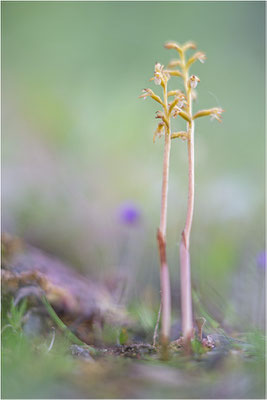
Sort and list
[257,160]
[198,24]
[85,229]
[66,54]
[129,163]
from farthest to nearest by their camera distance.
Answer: [198,24] < [66,54] < [257,160] < [129,163] < [85,229]

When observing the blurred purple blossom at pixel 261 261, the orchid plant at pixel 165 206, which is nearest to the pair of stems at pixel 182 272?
the orchid plant at pixel 165 206

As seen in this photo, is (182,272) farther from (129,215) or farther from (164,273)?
(129,215)

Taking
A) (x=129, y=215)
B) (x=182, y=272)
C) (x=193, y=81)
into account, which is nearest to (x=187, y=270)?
(x=182, y=272)

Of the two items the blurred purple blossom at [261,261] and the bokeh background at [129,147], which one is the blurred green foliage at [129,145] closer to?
the bokeh background at [129,147]

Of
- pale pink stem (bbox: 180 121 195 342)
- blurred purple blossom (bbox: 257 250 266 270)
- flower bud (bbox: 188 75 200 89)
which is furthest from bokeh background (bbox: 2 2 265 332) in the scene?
flower bud (bbox: 188 75 200 89)

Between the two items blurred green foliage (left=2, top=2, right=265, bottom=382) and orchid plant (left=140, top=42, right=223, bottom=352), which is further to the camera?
blurred green foliage (left=2, top=2, right=265, bottom=382)

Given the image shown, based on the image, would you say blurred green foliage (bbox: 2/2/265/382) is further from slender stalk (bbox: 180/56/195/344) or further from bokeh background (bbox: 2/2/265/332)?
slender stalk (bbox: 180/56/195/344)

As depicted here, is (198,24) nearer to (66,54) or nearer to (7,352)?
(66,54)

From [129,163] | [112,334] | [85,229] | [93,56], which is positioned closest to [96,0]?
[93,56]
